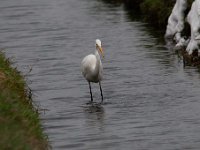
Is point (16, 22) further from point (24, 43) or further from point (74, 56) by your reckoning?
point (74, 56)

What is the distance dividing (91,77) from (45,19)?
16935 mm

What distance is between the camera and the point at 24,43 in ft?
120

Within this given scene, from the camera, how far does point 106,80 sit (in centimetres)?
2834

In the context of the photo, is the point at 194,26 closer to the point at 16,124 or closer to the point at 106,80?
the point at 106,80

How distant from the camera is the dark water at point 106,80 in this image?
20.0m

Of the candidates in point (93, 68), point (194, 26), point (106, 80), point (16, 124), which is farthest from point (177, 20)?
point (16, 124)

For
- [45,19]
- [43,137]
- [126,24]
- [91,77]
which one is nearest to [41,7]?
[45,19]

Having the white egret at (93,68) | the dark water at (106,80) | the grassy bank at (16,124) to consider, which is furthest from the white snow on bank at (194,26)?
the grassy bank at (16,124)

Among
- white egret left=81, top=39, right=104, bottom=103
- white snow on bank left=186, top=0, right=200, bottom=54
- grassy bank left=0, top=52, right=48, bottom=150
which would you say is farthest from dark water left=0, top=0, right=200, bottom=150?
grassy bank left=0, top=52, right=48, bottom=150

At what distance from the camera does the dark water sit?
20.0 metres

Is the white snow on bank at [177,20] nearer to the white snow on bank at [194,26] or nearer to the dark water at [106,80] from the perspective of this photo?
the dark water at [106,80]

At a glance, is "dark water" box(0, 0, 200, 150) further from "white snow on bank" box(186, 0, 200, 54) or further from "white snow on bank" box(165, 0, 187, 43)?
"white snow on bank" box(186, 0, 200, 54)

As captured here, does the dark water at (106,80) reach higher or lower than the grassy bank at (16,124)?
lower

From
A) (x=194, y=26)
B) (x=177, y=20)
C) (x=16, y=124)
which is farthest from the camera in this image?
(x=177, y=20)
